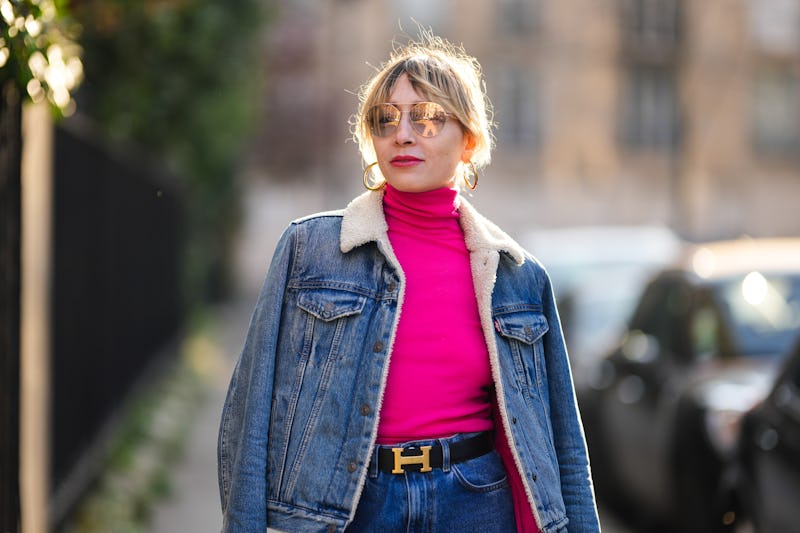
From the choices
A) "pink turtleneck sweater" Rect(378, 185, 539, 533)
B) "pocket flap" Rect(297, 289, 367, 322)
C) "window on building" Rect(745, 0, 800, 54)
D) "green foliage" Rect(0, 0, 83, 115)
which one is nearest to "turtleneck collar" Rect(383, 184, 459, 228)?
"pink turtleneck sweater" Rect(378, 185, 539, 533)

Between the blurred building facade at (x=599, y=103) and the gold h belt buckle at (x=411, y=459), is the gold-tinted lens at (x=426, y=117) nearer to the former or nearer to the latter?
the gold h belt buckle at (x=411, y=459)

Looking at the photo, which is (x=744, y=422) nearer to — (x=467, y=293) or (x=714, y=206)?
(x=467, y=293)

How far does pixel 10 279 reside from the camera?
4.43 metres

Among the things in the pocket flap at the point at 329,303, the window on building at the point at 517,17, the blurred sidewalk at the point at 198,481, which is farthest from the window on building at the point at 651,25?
the pocket flap at the point at 329,303

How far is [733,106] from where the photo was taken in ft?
138

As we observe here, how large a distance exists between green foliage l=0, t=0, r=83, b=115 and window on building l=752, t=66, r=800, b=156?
40.7m

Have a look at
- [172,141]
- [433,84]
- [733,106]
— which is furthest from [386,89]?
[733,106]

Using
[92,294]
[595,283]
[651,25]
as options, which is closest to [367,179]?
[92,294]

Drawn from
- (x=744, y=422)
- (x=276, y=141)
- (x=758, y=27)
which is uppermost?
(x=758, y=27)

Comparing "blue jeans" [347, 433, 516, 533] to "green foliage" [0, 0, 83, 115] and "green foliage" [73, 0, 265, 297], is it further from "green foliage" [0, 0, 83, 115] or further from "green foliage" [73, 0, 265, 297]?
"green foliage" [73, 0, 265, 297]

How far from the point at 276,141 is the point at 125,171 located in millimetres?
31850

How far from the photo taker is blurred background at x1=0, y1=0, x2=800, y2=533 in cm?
584

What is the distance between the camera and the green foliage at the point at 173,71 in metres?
9.34

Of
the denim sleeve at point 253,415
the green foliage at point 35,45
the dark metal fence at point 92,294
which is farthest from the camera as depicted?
the dark metal fence at point 92,294
